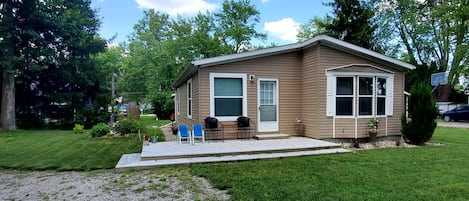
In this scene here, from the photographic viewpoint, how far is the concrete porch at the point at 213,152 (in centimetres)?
600

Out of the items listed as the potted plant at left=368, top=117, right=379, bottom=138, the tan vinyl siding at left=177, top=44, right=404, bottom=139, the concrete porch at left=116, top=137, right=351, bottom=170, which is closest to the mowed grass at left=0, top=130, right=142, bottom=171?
the concrete porch at left=116, top=137, right=351, bottom=170

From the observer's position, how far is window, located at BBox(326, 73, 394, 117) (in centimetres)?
833

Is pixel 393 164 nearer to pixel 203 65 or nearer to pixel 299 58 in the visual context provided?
pixel 299 58

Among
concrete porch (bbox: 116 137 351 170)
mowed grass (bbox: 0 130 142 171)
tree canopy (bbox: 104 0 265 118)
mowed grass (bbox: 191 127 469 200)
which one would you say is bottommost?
mowed grass (bbox: 0 130 142 171)

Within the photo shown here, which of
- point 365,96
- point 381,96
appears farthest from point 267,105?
point 381,96

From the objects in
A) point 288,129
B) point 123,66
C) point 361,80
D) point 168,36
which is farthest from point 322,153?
point 123,66

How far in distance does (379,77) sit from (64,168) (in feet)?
29.4

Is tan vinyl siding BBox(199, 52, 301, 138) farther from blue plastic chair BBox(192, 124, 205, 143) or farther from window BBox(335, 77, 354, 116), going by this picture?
window BBox(335, 77, 354, 116)

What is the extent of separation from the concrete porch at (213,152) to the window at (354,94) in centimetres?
143

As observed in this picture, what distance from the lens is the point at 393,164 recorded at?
5762 mm

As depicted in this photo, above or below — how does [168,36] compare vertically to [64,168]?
above

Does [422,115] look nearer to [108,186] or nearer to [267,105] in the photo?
[267,105]

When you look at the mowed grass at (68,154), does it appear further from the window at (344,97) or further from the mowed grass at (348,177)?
the window at (344,97)

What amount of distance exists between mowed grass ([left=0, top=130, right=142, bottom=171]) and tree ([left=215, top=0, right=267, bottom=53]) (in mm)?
18598
